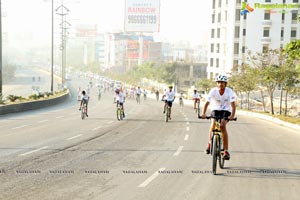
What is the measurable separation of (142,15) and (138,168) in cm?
10224

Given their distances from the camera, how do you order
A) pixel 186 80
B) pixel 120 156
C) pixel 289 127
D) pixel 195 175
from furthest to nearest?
1. pixel 186 80
2. pixel 289 127
3. pixel 120 156
4. pixel 195 175

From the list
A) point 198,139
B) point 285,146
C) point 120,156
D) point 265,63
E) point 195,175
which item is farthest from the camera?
point 265,63

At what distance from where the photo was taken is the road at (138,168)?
786cm

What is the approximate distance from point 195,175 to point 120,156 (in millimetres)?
2748

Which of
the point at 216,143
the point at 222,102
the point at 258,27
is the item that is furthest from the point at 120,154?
the point at 258,27

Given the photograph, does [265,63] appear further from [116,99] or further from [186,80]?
[186,80]

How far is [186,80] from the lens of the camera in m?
127

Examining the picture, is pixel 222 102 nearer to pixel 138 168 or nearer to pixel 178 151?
pixel 138 168

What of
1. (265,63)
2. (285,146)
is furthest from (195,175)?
(265,63)

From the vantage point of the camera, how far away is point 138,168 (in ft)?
32.9

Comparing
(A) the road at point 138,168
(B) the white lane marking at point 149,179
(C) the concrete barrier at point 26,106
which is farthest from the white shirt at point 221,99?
(C) the concrete barrier at point 26,106

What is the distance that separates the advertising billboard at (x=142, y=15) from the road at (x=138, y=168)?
9455 cm

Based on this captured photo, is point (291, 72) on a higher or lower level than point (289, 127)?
higher

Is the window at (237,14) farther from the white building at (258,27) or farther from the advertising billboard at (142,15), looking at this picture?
the advertising billboard at (142,15)
